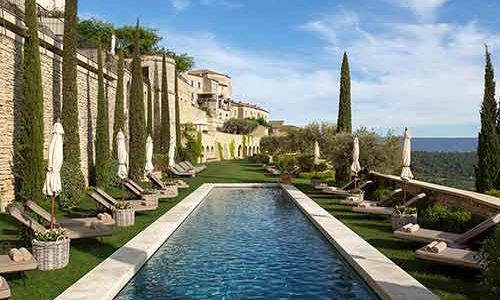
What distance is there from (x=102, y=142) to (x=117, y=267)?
1393 cm

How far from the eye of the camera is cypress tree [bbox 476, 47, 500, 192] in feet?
62.8

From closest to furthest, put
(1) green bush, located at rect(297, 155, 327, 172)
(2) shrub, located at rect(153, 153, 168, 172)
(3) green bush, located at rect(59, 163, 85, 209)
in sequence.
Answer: (3) green bush, located at rect(59, 163, 85, 209) → (2) shrub, located at rect(153, 153, 168, 172) → (1) green bush, located at rect(297, 155, 327, 172)

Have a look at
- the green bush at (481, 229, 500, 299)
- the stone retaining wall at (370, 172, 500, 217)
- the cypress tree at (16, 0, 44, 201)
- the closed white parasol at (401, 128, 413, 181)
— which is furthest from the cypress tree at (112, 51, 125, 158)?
the green bush at (481, 229, 500, 299)

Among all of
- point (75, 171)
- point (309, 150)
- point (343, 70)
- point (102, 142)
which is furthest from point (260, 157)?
point (75, 171)

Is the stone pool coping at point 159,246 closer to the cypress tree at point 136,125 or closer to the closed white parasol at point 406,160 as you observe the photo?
the closed white parasol at point 406,160

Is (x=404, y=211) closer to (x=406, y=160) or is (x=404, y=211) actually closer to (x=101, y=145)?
(x=406, y=160)

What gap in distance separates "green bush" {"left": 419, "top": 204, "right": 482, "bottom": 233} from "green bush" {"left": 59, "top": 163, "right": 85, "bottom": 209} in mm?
10328

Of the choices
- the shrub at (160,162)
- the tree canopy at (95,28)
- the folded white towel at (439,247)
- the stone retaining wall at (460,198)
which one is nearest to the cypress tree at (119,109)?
the shrub at (160,162)

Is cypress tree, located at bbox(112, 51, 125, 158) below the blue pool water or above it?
above

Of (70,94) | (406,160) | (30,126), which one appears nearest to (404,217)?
(406,160)

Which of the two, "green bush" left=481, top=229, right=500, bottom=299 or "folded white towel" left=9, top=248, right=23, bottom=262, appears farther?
"folded white towel" left=9, top=248, right=23, bottom=262

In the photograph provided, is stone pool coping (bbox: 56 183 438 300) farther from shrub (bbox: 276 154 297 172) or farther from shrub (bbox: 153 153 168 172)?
shrub (bbox: 276 154 297 172)

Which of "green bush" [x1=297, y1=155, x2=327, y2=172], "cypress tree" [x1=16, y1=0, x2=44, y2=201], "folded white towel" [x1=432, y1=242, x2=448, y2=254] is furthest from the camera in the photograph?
"green bush" [x1=297, y1=155, x2=327, y2=172]

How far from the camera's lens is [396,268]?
7543 mm
